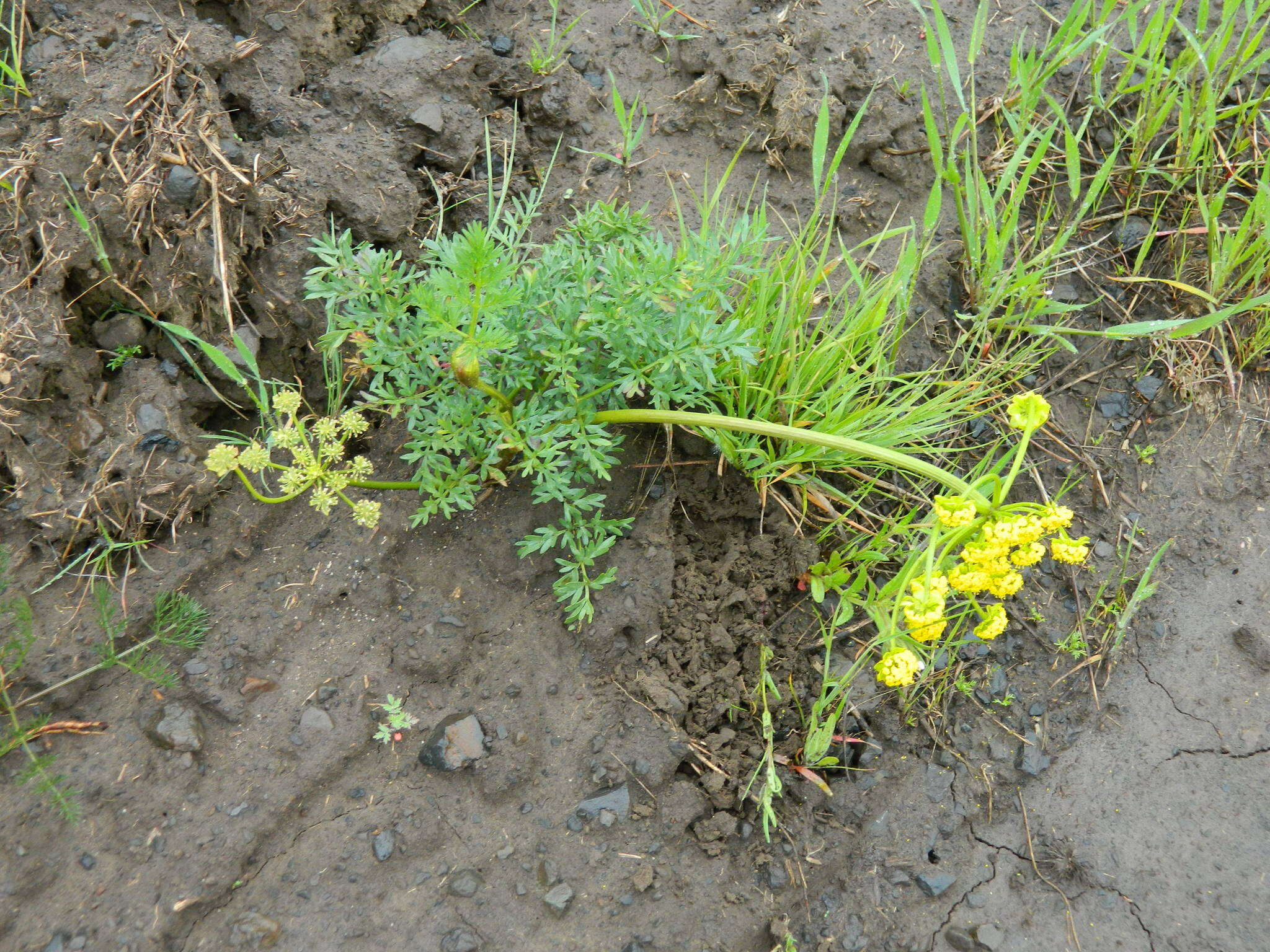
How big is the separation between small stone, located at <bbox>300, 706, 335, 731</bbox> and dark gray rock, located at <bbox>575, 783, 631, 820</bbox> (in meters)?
0.72

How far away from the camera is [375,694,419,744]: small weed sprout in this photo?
→ 7.91 ft

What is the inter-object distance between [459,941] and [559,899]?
27 centimetres

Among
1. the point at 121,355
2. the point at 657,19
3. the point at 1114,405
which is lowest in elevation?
the point at 1114,405

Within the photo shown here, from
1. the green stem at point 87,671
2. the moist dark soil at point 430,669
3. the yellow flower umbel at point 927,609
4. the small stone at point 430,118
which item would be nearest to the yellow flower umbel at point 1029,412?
the yellow flower umbel at point 927,609

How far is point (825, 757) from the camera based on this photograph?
2.60 meters

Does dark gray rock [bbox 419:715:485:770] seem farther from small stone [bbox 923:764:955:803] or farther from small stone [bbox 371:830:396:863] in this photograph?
small stone [bbox 923:764:955:803]

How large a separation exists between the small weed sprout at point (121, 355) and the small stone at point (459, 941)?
1821 millimetres

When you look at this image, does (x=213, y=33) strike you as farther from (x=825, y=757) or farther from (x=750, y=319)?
(x=825, y=757)

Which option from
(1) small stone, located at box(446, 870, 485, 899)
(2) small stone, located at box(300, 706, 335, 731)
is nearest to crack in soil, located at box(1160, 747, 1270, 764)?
(1) small stone, located at box(446, 870, 485, 899)

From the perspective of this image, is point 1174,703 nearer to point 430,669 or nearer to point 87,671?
point 430,669

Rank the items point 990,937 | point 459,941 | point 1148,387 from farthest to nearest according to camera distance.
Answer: point 1148,387, point 990,937, point 459,941

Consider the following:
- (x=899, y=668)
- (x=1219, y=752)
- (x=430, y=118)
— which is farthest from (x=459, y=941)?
(x=430, y=118)

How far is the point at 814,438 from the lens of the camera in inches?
82.4

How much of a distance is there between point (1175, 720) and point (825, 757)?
112 centimetres
